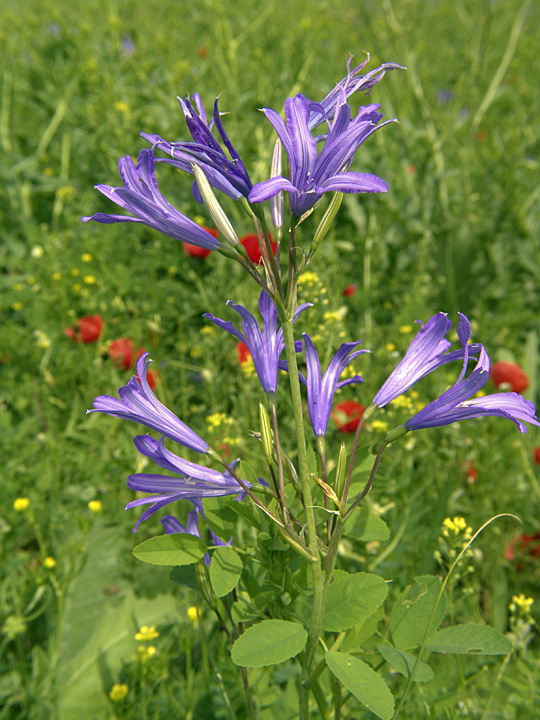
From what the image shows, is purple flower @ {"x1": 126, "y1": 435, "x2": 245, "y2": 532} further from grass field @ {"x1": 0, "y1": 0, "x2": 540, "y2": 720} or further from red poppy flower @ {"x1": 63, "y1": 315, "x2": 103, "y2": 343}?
red poppy flower @ {"x1": 63, "y1": 315, "x2": 103, "y2": 343}

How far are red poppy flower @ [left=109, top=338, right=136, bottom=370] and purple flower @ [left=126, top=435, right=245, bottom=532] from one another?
1563 millimetres

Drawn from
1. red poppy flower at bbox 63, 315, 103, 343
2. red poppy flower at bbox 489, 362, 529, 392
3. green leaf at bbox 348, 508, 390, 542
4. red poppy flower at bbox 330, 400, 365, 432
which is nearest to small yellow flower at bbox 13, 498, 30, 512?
red poppy flower at bbox 63, 315, 103, 343

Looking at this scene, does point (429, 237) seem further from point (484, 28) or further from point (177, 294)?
point (177, 294)

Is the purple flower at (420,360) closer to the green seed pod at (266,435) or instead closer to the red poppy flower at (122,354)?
the green seed pod at (266,435)

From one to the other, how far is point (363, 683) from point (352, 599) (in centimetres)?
12

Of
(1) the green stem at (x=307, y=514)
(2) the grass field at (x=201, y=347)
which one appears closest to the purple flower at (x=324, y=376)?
(1) the green stem at (x=307, y=514)

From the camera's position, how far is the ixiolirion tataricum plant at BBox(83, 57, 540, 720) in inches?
31.8

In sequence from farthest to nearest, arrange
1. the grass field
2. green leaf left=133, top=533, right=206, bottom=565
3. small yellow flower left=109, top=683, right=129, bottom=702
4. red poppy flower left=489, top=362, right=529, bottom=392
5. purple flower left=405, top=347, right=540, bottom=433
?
red poppy flower left=489, top=362, right=529, bottom=392
the grass field
small yellow flower left=109, top=683, right=129, bottom=702
green leaf left=133, top=533, right=206, bottom=565
purple flower left=405, top=347, right=540, bottom=433

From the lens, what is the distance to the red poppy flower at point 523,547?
6.42 feet

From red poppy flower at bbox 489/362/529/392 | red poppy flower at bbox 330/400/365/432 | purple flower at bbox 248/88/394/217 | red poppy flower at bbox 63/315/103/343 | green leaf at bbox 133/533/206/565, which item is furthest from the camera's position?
red poppy flower at bbox 63/315/103/343

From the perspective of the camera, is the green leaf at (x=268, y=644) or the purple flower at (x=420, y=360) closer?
the green leaf at (x=268, y=644)

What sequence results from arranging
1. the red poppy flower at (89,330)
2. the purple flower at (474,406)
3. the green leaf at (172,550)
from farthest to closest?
the red poppy flower at (89,330), the green leaf at (172,550), the purple flower at (474,406)

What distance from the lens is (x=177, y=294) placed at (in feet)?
9.91

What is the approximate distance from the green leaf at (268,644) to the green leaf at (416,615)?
Result: 268 millimetres
